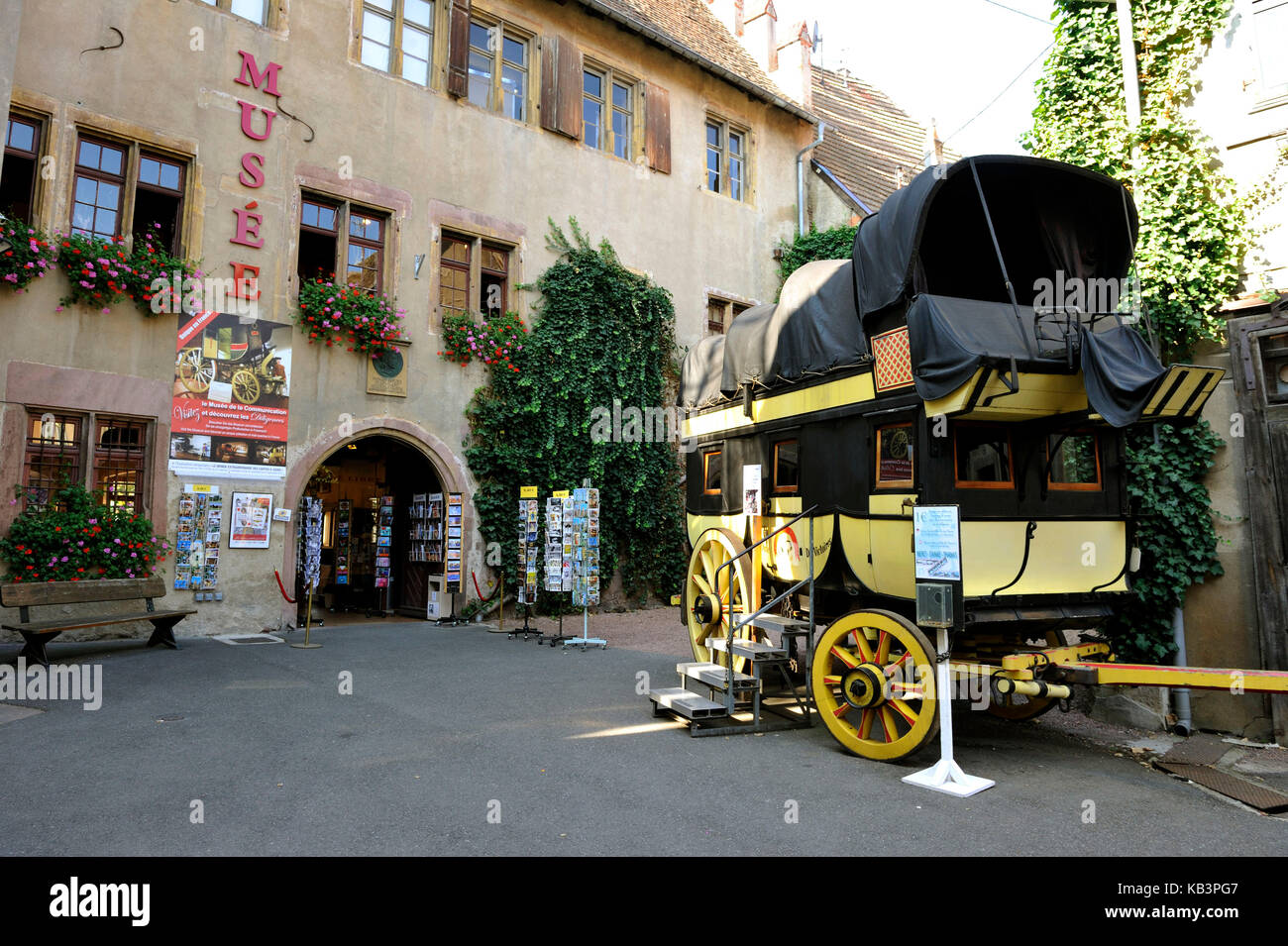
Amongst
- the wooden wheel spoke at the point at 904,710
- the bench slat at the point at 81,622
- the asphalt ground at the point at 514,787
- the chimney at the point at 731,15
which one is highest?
the chimney at the point at 731,15

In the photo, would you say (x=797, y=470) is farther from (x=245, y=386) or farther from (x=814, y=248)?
(x=814, y=248)

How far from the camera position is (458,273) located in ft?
45.5

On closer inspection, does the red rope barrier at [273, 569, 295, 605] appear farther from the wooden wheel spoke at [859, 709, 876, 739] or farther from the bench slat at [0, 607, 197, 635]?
the wooden wheel spoke at [859, 709, 876, 739]

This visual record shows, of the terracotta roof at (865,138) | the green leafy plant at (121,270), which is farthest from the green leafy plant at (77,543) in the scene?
the terracotta roof at (865,138)

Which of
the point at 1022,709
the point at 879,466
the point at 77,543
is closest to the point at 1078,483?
the point at 879,466

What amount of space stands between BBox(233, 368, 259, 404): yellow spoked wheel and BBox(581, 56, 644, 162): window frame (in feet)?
25.6

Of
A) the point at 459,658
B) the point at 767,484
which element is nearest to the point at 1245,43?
the point at 767,484

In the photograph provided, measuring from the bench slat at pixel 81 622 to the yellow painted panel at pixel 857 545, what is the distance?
7564 millimetres

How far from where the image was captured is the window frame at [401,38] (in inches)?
513

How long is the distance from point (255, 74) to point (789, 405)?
9.58m

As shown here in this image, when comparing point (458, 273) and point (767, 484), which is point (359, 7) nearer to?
point (458, 273)

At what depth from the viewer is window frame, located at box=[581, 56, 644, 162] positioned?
16.0 meters

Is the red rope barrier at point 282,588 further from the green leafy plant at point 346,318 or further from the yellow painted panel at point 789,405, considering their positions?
the yellow painted panel at point 789,405

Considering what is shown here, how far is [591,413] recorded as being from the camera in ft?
49.2
